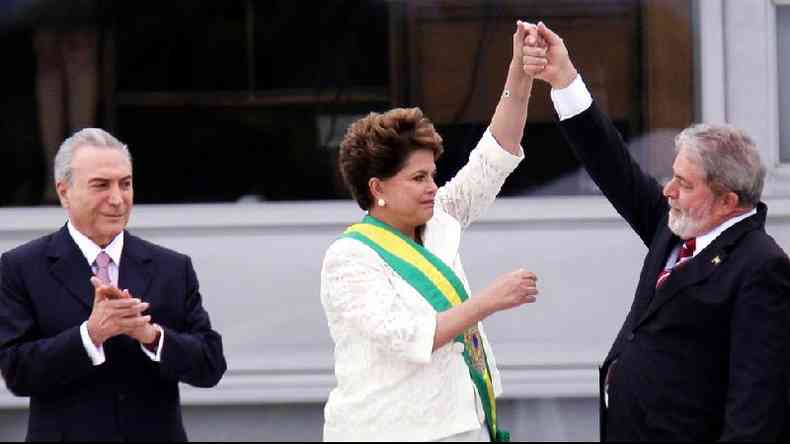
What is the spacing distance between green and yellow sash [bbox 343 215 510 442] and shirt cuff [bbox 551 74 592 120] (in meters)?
0.63

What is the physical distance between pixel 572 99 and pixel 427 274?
72 cm

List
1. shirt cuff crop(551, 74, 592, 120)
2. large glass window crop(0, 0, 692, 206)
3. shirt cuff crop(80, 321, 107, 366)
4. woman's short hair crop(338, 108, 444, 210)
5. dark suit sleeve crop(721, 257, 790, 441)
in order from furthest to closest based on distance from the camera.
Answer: large glass window crop(0, 0, 692, 206) < shirt cuff crop(551, 74, 592, 120) < woman's short hair crop(338, 108, 444, 210) < shirt cuff crop(80, 321, 107, 366) < dark suit sleeve crop(721, 257, 790, 441)

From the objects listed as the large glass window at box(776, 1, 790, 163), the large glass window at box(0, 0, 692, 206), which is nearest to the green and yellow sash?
the large glass window at box(0, 0, 692, 206)

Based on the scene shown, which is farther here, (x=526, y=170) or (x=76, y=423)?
(x=526, y=170)

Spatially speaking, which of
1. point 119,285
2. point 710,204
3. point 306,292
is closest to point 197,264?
point 306,292

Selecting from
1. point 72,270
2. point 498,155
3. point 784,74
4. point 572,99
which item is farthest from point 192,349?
point 784,74

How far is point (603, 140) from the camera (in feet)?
14.1

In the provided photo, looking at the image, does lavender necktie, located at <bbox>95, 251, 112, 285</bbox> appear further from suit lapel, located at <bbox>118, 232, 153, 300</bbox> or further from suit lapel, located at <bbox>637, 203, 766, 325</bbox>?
suit lapel, located at <bbox>637, 203, 766, 325</bbox>

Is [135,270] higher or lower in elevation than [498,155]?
lower

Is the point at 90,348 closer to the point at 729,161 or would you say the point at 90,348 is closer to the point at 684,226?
the point at 684,226

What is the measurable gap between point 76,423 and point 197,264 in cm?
219

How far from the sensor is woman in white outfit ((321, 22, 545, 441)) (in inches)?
150

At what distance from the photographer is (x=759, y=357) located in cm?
370

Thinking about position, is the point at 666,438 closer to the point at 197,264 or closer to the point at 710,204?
the point at 710,204
